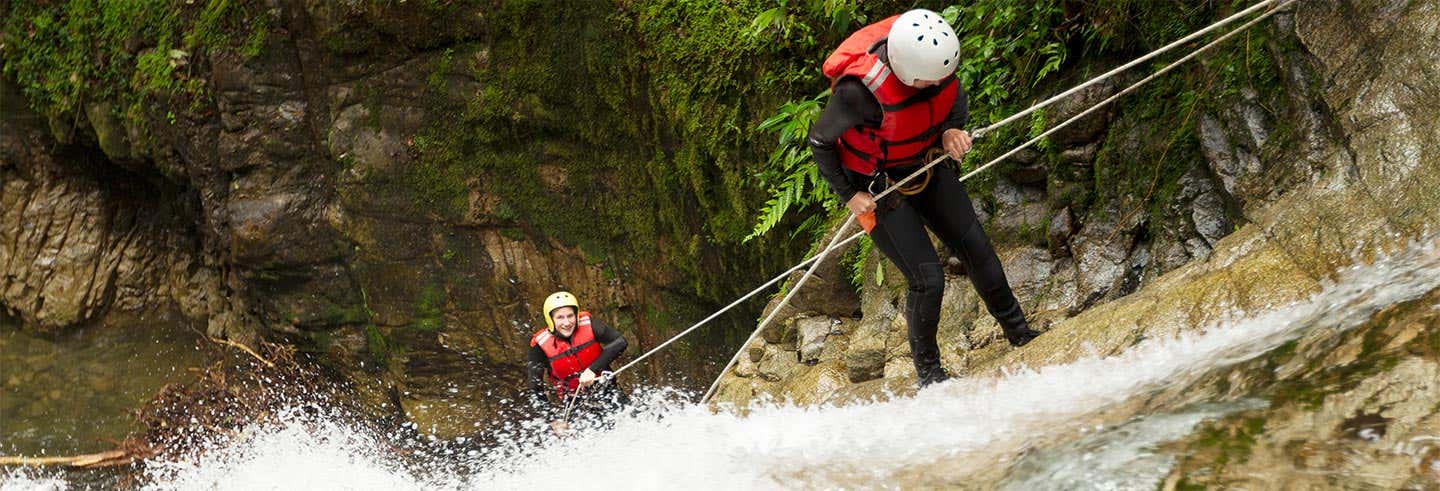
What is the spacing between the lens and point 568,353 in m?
7.29

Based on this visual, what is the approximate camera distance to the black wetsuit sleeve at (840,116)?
→ 4141 millimetres

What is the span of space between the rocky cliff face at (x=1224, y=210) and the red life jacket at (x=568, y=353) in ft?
5.93

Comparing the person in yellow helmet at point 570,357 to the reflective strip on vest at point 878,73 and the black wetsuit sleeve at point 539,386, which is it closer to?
the black wetsuit sleeve at point 539,386

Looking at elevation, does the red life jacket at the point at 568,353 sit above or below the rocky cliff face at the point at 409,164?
below

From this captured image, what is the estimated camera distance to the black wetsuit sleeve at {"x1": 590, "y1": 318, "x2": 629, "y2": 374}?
7.14 m

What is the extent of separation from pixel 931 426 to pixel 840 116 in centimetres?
128

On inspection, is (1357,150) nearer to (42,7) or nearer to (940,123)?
(940,123)

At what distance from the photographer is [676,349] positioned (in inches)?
414

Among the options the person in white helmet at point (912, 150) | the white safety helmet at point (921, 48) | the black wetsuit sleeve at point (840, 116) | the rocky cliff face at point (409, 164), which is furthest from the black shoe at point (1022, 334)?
the rocky cliff face at point (409, 164)

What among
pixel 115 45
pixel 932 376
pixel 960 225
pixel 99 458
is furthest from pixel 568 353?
pixel 99 458

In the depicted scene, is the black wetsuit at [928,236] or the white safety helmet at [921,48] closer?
the white safety helmet at [921,48]

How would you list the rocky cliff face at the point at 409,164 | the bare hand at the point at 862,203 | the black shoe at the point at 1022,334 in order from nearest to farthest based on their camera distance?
1. the bare hand at the point at 862,203
2. the black shoe at the point at 1022,334
3. the rocky cliff face at the point at 409,164

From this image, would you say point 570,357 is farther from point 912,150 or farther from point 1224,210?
point 1224,210

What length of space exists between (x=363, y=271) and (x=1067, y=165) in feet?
26.4
